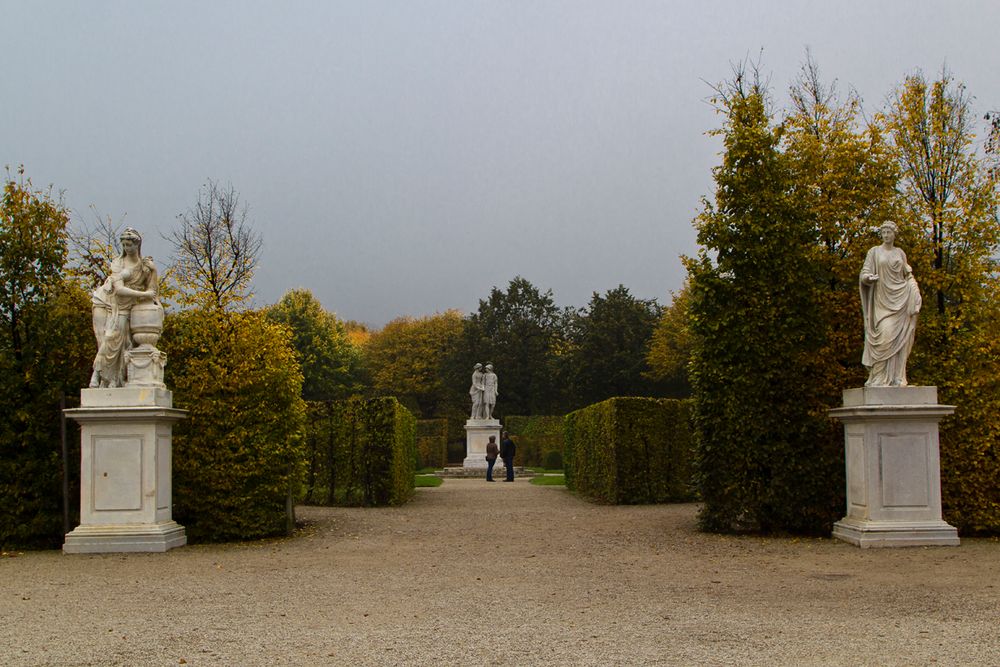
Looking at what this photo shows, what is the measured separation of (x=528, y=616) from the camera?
280 inches

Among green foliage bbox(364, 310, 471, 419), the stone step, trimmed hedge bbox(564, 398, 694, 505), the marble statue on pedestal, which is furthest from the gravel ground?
green foliage bbox(364, 310, 471, 419)

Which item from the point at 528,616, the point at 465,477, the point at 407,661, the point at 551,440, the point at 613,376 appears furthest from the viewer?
the point at 613,376

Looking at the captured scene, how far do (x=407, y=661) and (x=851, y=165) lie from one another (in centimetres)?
1001

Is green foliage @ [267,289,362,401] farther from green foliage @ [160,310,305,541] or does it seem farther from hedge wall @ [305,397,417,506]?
green foliage @ [160,310,305,541]

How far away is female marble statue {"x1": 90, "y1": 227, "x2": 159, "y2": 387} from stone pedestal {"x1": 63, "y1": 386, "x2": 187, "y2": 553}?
12.5 inches

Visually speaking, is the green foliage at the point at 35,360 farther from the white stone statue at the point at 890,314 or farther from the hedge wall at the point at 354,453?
the white stone statue at the point at 890,314

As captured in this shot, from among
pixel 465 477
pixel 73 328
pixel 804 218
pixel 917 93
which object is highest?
pixel 917 93

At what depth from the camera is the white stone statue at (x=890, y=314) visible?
36.4ft

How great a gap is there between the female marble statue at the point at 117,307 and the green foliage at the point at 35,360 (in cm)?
93

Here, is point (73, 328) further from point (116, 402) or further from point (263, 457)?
point (263, 457)

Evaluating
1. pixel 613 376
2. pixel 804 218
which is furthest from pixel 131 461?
pixel 613 376

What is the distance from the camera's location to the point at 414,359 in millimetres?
60000

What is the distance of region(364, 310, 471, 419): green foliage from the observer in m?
58.7

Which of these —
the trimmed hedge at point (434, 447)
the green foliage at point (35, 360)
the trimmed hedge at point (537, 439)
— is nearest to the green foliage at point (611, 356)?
the trimmed hedge at point (537, 439)
